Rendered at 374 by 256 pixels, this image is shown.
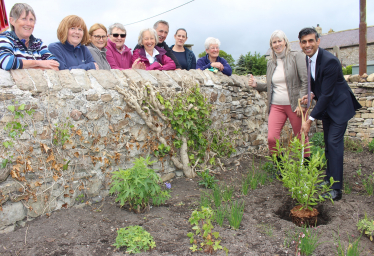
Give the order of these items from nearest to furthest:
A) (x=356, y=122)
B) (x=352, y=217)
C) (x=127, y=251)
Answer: (x=127, y=251) < (x=352, y=217) < (x=356, y=122)

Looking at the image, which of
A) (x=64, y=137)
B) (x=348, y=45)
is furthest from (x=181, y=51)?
(x=348, y=45)

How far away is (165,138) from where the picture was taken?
377 cm

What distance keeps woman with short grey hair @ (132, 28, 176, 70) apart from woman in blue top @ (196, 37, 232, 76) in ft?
1.90

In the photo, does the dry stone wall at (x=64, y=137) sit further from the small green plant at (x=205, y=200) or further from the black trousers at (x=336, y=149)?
the black trousers at (x=336, y=149)

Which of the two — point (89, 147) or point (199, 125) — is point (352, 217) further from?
point (89, 147)

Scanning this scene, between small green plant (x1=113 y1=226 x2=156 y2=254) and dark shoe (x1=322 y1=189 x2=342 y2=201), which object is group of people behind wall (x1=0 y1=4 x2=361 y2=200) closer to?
dark shoe (x1=322 y1=189 x2=342 y2=201)

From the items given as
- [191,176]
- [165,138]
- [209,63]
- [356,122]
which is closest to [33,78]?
[165,138]

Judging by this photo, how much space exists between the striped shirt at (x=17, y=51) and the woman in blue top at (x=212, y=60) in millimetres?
2359

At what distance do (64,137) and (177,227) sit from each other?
1464 millimetres

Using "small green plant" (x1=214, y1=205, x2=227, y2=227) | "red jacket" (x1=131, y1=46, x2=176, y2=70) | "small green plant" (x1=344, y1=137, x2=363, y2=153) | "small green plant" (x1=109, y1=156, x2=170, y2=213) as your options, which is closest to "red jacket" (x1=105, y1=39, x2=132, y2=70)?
"red jacket" (x1=131, y1=46, x2=176, y2=70)

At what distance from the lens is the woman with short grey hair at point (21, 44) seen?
8.88 ft

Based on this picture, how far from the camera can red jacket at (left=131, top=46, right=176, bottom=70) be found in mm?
4152

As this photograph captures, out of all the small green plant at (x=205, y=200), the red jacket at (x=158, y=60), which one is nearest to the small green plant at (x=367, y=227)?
the small green plant at (x=205, y=200)

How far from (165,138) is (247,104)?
2.00m
